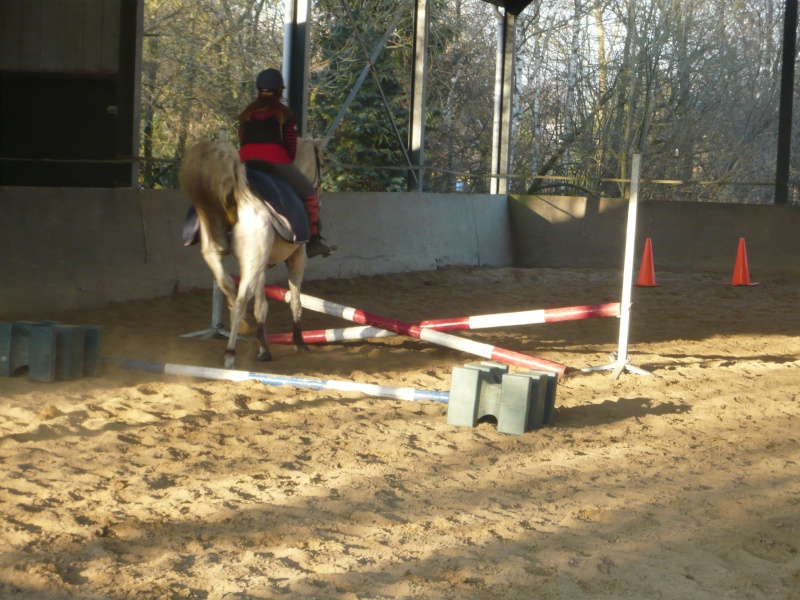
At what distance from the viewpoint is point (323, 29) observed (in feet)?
78.6

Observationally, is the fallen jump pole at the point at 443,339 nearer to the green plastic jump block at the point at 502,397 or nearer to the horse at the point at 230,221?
the horse at the point at 230,221

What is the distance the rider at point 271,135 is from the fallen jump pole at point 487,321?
1206 millimetres

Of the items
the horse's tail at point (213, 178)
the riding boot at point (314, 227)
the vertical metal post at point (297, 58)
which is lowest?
the riding boot at point (314, 227)

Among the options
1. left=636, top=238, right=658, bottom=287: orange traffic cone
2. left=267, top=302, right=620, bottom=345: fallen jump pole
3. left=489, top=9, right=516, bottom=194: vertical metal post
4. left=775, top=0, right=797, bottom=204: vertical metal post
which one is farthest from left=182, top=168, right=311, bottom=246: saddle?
left=775, top=0, right=797, bottom=204: vertical metal post

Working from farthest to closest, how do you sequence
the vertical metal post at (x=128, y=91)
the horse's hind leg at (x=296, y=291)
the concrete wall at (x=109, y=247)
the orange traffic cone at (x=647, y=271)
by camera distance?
the orange traffic cone at (x=647, y=271) → the vertical metal post at (x=128, y=91) → the concrete wall at (x=109, y=247) → the horse's hind leg at (x=296, y=291)

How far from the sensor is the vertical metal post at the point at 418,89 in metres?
15.6

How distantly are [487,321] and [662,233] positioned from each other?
1022 centimetres

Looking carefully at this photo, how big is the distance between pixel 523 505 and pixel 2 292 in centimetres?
613

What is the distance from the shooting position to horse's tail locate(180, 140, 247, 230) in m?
6.64

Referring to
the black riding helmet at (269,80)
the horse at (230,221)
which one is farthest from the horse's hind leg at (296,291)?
the black riding helmet at (269,80)

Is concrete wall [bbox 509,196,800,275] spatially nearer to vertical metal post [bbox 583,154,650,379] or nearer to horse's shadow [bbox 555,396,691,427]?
vertical metal post [bbox 583,154,650,379]

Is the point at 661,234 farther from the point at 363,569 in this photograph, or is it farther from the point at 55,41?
the point at 363,569

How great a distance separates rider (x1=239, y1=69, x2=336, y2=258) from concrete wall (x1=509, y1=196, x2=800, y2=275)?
10119mm

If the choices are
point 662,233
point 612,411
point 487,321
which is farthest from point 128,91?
point 662,233
